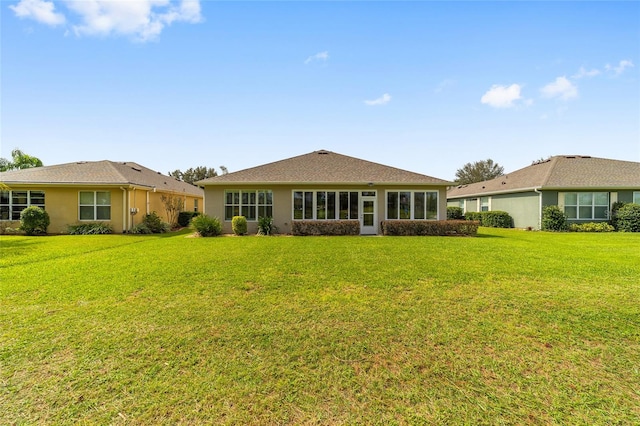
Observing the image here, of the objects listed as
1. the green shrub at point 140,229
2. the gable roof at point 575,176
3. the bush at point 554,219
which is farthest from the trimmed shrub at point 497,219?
the green shrub at point 140,229

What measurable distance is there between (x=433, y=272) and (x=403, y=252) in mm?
2812

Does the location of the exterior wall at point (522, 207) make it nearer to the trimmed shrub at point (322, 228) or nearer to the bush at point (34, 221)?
the trimmed shrub at point (322, 228)

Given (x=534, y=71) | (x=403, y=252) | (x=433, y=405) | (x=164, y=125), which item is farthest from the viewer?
(x=164, y=125)

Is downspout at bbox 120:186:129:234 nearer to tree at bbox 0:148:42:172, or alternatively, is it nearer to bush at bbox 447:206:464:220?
bush at bbox 447:206:464:220

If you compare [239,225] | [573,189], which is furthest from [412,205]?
[573,189]

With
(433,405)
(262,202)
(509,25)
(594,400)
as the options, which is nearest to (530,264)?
(594,400)

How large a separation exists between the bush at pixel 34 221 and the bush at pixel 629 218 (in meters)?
33.2

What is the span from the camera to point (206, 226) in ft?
48.3

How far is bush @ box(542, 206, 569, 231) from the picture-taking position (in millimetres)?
17969

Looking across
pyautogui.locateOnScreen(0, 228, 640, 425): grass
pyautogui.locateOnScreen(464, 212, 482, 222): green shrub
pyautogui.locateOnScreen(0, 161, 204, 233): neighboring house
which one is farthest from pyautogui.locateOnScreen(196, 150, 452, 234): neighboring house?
pyautogui.locateOnScreen(0, 228, 640, 425): grass

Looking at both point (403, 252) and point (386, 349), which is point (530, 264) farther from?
point (386, 349)

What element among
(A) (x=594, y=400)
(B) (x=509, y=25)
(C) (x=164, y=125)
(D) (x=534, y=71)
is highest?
(B) (x=509, y=25)

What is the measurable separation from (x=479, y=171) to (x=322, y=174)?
5130 cm

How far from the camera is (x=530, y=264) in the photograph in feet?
26.4
